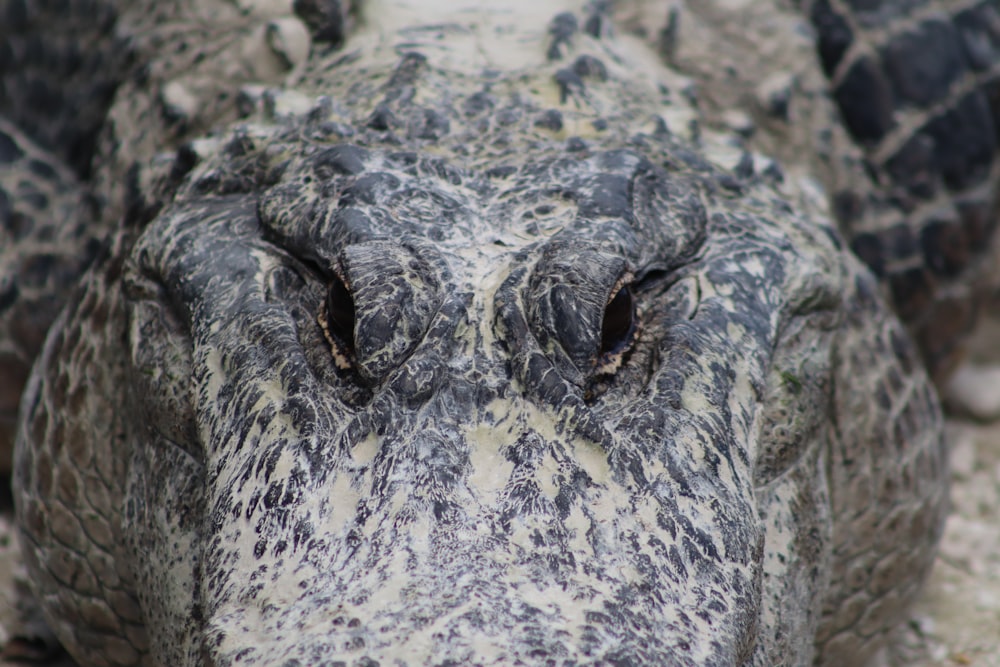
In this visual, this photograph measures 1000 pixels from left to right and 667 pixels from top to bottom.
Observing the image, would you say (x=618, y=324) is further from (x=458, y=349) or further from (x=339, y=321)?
(x=339, y=321)

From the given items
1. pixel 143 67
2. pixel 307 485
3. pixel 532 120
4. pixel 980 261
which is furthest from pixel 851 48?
pixel 307 485

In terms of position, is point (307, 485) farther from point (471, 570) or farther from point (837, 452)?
point (837, 452)

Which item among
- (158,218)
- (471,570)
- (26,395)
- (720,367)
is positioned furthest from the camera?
(26,395)

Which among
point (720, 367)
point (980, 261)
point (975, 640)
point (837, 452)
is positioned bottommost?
point (975, 640)

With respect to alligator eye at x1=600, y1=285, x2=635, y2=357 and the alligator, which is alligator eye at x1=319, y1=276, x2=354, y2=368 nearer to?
the alligator

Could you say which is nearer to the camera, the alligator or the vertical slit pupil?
the alligator

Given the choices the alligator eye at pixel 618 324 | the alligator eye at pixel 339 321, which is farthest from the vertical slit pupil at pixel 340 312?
the alligator eye at pixel 618 324

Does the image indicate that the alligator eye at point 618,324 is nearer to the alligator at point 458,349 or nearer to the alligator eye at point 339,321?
the alligator at point 458,349

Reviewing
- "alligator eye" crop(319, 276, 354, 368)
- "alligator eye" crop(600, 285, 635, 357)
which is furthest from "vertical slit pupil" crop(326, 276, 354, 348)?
"alligator eye" crop(600, 285, 635, 357)
